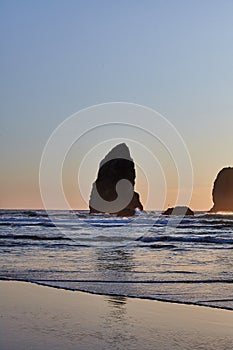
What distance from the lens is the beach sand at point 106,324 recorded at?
19.8ft

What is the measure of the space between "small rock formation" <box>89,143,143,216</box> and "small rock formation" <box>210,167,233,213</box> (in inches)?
551

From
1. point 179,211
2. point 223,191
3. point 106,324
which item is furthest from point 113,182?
point 106,324

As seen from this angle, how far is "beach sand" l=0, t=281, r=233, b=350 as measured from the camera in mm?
6039

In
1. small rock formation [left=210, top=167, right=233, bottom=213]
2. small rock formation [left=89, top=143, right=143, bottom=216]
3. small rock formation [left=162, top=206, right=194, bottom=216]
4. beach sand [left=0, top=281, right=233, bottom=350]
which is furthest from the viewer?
small rock formation [left=89, top=143, right=143, bottom=216]

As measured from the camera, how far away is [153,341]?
20.3ft

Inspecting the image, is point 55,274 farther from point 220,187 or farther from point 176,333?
point 220,187

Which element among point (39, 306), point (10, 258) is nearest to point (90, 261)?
point (10, 258)

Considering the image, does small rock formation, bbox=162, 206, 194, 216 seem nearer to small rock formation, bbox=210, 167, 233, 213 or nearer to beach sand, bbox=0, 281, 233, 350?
small rock formation, bbox=210, 167, 233, 213

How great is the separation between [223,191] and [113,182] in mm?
18522

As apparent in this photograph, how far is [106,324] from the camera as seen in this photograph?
23.2ft

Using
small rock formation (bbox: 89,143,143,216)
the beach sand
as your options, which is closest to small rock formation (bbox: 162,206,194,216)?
small rock formation (bbox: 89,143,143,216)

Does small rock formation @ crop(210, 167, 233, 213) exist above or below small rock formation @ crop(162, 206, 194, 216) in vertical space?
above

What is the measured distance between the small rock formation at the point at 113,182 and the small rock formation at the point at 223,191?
14.0 metres

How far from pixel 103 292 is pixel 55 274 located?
286 centimetres
